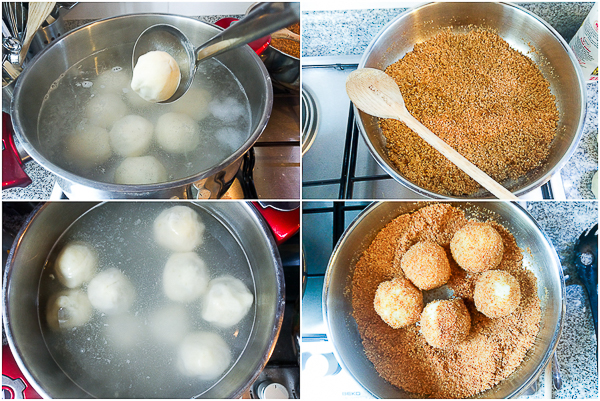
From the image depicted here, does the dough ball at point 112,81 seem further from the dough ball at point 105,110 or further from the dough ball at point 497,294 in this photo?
the dough ball at point 497,294

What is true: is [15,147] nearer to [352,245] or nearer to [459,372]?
[352,245]

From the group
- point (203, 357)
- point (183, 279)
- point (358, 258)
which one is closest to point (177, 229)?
point (183, 279)

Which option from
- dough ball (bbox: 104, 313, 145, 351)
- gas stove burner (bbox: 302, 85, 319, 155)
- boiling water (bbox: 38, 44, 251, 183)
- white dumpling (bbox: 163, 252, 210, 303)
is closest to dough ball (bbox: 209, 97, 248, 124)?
boiling water (bbox: 38, 44, 251, 183)

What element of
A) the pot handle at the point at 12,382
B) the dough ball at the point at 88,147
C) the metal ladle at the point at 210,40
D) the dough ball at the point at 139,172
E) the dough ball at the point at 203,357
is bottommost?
the pot handle at the point at 12,382

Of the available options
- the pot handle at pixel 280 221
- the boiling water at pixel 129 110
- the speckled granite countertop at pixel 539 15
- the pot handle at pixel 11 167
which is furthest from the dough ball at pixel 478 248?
the pot handle at pixel 11 167

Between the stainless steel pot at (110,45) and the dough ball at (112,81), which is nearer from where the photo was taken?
the stainless steel pot at (110,45)

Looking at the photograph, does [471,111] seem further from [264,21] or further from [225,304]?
[225,304]

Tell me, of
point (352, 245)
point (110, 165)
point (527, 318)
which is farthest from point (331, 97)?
point (527, 318)
